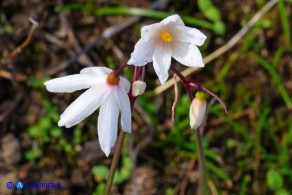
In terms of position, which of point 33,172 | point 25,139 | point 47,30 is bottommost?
point 33,172

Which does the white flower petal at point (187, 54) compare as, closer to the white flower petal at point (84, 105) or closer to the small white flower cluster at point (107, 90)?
the small white flower cluster at point (107, 90)

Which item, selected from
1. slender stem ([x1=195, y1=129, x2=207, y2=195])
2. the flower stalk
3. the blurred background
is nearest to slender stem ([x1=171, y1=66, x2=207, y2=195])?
slender stem ([x1=195, y1=129, x2=207, y2=195])

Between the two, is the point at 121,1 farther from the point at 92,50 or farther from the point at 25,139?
the point at 25,139

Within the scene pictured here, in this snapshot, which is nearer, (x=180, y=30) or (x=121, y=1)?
(x=180, y=30)

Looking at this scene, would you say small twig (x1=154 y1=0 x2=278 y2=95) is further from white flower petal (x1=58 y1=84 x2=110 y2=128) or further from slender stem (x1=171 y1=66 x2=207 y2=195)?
white flower petal (x1=58 y1=84 x2=110 y2=128)

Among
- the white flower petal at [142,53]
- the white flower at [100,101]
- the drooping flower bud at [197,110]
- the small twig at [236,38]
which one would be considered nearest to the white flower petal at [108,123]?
the white flower at [100,101]

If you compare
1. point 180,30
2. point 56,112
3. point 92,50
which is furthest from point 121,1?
point 180,30
